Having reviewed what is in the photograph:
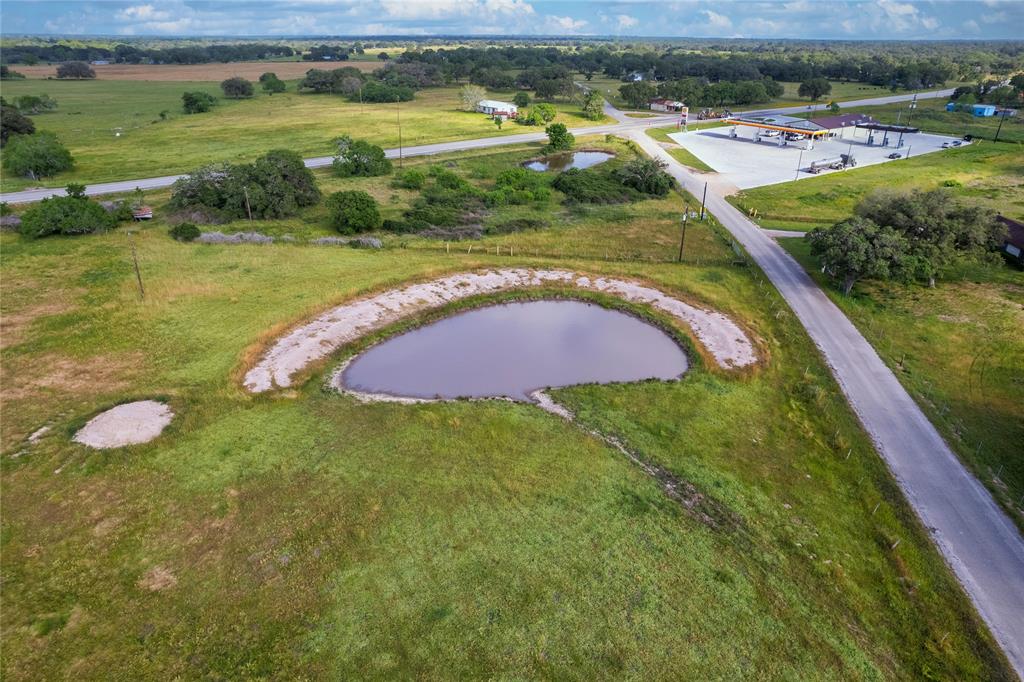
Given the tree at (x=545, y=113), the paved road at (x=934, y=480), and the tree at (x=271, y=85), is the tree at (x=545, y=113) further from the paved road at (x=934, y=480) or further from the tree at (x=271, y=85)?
the paved road at (x=934, y=480)

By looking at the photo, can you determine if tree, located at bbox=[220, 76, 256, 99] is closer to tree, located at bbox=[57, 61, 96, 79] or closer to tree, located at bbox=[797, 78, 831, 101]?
tree, located at bbox=[57, 61, 96, 79]

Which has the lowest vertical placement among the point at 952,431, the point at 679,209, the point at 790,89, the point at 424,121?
the point at 952,431

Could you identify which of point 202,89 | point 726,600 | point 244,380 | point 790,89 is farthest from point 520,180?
point 790,89

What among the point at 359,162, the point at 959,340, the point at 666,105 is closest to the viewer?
the point at 959,340

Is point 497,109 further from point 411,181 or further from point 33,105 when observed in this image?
point 33,105


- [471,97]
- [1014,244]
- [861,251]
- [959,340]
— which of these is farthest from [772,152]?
[471,97]

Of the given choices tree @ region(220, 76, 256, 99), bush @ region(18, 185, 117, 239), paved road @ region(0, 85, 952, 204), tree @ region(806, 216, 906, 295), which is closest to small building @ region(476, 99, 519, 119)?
paved road @ region(0, 85, 952, 204)

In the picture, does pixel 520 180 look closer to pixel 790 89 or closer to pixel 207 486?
pixel 207 486
